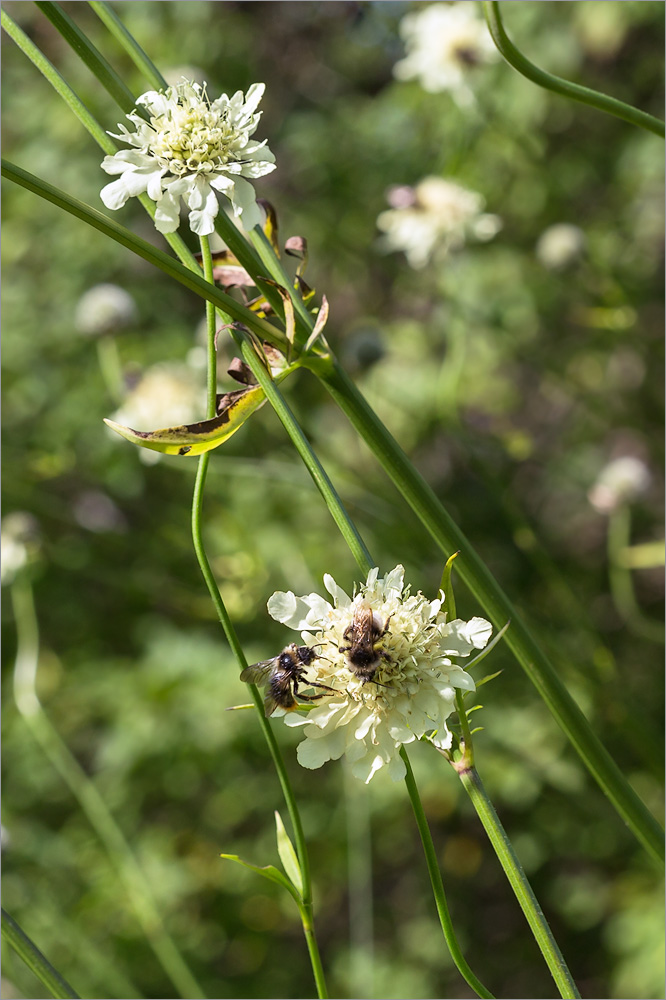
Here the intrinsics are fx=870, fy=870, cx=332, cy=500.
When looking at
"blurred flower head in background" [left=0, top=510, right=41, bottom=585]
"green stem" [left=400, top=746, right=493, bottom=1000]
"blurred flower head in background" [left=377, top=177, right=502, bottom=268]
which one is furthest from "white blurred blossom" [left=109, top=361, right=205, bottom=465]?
"green stem" [left=400, top=746, right=493, bottom=1000]

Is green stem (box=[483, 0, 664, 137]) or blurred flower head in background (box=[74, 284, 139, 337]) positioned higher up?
blurred flower head in background (box=[74, 284, 139, 337])

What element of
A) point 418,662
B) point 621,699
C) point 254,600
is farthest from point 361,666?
point 254,600

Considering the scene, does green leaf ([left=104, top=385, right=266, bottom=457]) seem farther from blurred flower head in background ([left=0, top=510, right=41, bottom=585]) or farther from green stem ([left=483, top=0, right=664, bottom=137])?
blurred flower head in background ([left=0, top=510, right=41, bottom=585])

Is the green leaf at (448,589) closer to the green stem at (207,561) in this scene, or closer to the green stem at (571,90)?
the green stem at (207,561)

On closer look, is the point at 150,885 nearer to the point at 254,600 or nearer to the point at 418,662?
the point at 254,600

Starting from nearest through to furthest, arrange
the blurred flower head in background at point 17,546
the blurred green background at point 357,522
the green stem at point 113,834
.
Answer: the green stem at point 113,834 → the blurred flower head in background at point 17,546 → the blurred green background at point 357,522

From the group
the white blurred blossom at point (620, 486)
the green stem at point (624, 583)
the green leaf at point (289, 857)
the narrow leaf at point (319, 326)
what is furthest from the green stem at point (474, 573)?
the white blurred blossom at point (620, 486)
